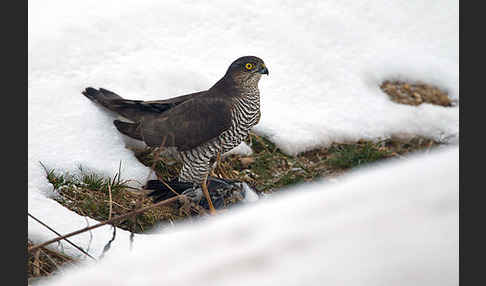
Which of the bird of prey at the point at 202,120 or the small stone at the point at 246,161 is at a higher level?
the bird of prey at the point at 202,120

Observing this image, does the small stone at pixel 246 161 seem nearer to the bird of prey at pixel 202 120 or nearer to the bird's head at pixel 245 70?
the bird of prey at pixel 202 120

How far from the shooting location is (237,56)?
5.68 metres

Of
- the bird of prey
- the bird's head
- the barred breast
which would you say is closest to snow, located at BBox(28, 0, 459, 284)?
the bird of prey

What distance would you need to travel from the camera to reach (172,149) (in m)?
4.32

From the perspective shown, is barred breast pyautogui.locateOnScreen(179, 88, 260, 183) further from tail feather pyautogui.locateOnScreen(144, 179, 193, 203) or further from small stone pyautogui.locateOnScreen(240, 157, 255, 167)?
small stone pyautogui.locateOnScreen(240, 157, 255, 167)

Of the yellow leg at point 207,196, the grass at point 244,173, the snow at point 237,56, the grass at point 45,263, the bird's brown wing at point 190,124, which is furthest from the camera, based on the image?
the snow at point 237,56

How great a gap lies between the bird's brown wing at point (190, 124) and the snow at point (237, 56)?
33cm

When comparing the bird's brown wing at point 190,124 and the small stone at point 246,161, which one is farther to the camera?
the small stone at point 246,161

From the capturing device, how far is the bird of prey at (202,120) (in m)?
4.10

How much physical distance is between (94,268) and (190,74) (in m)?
4.13

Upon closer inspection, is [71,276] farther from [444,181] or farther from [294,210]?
[444,181]

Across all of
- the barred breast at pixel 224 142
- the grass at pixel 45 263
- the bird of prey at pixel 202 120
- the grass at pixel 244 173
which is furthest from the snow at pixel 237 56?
the grass at pixel 45 263

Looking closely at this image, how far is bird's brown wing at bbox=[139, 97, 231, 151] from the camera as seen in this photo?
408 centimetres

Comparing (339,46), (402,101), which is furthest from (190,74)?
(402,101)
